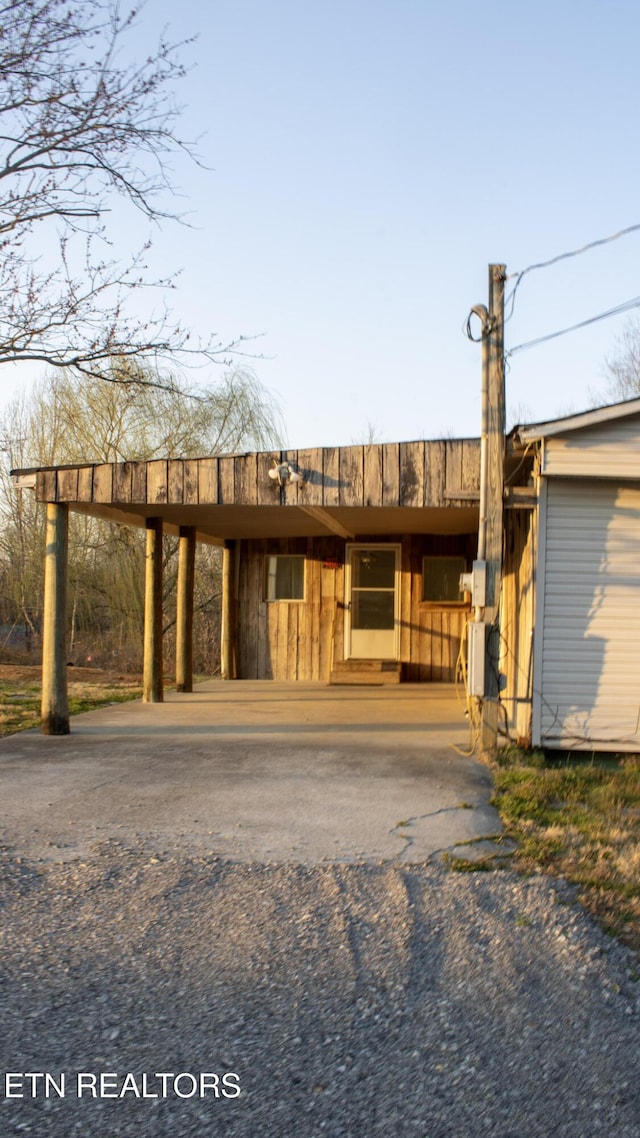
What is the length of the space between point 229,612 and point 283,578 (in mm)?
1031

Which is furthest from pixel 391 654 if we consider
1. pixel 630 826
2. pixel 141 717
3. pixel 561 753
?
pixel 630 826

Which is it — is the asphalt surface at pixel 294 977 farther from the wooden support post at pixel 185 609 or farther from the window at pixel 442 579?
the window at pixel 442 579

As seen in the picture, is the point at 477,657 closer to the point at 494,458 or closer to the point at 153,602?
the point at 494,458

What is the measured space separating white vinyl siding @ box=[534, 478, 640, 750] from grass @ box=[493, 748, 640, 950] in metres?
0.31

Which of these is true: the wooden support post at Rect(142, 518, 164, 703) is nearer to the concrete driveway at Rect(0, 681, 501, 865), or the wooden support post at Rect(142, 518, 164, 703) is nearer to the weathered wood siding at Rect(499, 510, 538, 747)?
the concrete driveway at Rect(0, 681, 501, 865)

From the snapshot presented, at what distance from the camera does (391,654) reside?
556 inches

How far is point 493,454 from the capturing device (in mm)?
7395

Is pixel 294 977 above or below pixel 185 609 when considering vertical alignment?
below

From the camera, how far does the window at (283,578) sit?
1462 cm

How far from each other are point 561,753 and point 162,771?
348cm

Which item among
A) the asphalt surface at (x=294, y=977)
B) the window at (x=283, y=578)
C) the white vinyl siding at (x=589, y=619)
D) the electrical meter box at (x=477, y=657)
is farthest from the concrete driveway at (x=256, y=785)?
the window at (x=283, y=578)

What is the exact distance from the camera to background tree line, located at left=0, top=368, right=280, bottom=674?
19859 millimetres

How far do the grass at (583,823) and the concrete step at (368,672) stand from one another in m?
5.86

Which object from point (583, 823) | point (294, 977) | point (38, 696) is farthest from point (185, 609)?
point (294, 977)
